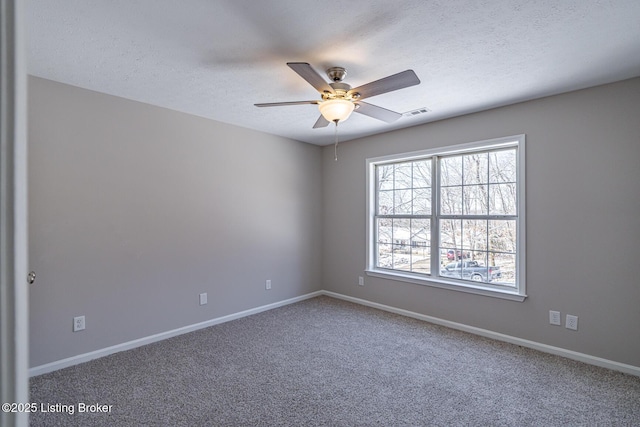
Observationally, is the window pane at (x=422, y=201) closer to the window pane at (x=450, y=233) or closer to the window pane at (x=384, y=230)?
the window pane at (x=450, y=233)

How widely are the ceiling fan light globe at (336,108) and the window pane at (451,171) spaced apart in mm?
1928

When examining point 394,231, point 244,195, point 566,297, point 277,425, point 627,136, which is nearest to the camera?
point 277,425

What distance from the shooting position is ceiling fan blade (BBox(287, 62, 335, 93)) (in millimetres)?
1974

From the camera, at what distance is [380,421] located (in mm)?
2076

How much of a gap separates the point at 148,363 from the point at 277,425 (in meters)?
1.45

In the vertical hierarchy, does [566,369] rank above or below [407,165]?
below

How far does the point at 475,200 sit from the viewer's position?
367 centimetres

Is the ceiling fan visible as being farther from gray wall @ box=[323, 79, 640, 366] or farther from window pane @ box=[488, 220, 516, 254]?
window pane @ box=[488, 220, 516, 254]

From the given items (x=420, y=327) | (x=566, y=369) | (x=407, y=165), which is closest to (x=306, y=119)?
(x=407, y=165)

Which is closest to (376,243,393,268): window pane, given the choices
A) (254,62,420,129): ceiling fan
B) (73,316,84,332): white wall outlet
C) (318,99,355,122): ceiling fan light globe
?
(254,62,420,129): ceiling fan

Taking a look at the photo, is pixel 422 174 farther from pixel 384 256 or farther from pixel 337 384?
pixel 337 384

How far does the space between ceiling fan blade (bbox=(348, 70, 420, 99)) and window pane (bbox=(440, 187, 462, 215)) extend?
2.03 m

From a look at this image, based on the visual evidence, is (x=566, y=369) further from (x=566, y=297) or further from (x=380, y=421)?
(x=380, y=421)
